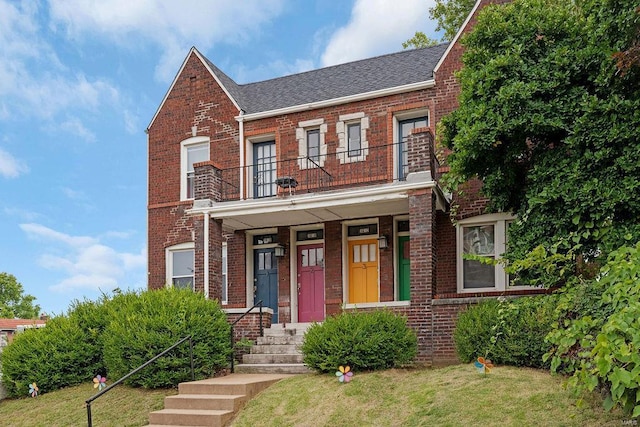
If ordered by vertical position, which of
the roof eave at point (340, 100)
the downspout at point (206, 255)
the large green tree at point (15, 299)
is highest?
the roof eave at point (340, 100)

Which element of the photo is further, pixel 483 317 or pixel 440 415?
pixel 483 317

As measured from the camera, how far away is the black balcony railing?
16.8 metres

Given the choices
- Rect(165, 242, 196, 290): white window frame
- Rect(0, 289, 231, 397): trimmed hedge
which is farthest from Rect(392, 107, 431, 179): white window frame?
Rect(165, 242, 196, 290): white window frame

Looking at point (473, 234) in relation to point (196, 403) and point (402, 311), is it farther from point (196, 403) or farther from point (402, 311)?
point (196, 403)

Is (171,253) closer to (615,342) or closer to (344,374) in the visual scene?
(344,374)

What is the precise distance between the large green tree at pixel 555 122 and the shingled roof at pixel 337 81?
15.6 feet

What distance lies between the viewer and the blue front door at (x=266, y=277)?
1808 cm

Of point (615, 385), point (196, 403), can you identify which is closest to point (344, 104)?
point (196, 403)

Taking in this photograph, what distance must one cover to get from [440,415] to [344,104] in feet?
33.5

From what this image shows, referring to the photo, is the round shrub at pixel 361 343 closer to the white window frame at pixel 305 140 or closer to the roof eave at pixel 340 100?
the white window frame at pixel 305 140

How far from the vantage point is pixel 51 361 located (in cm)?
1419

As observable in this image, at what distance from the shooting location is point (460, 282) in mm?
15578

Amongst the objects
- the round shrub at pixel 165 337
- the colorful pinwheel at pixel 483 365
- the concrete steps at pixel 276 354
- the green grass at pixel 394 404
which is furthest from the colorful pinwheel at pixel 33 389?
the colorful pinwheel at pixel 483 365

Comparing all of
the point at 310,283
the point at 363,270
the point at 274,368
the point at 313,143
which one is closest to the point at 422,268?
the point at 274,368
